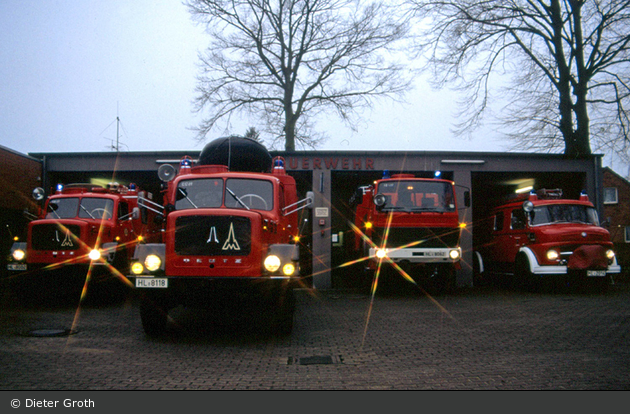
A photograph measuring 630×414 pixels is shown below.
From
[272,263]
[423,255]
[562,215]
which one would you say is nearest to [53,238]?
[272,263]

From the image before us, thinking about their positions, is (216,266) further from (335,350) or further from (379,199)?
Answer: (379,199)

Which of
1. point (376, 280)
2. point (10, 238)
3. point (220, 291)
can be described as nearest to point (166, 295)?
point (220, 291)

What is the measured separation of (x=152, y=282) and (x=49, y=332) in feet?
7.64

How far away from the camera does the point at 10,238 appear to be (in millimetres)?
14969

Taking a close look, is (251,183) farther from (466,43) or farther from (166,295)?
(466,43)

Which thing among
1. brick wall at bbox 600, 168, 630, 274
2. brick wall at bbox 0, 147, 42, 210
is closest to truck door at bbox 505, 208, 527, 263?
brick wall at bbox 0, 147, 42, 210

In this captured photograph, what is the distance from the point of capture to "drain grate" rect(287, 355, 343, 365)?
601 cm

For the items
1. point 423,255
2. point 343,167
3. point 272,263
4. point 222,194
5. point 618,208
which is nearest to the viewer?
point 272,263

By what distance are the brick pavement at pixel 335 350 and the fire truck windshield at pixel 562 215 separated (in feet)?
11.1

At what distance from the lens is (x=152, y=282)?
6910 mm

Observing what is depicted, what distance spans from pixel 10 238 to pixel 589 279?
17115 millimetres

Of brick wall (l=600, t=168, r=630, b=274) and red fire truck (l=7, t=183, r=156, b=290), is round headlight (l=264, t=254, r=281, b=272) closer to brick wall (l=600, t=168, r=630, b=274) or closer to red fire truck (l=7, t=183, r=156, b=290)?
red fire truck (l=7, t=183, r=156, b=290)

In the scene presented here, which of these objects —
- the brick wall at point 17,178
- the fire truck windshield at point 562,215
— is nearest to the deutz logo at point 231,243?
the fire truck windshield at point 562,215

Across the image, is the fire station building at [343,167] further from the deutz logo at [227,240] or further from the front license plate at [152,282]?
the front license plate at [152,282]
